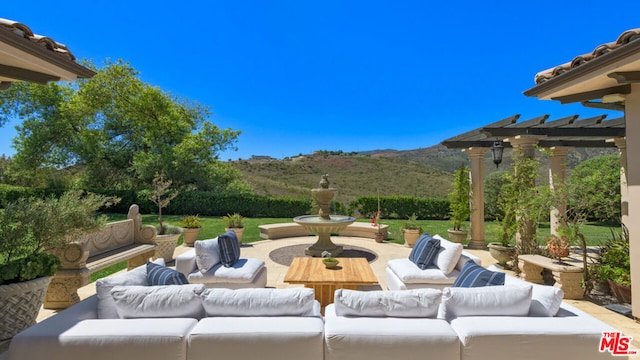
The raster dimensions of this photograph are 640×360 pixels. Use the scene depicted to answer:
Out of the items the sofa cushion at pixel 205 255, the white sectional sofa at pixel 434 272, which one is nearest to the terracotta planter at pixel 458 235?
the white sectional sofa at pixel 434 272

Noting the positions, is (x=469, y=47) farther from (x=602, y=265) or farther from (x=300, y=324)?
(x=300, y=324)

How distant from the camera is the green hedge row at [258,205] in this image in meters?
17.3

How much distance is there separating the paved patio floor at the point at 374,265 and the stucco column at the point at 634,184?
35 centimetres

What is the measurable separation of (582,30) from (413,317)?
594 inches

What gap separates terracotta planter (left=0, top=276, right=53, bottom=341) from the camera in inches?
144

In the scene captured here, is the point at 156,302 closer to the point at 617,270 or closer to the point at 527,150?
the point at 617,270

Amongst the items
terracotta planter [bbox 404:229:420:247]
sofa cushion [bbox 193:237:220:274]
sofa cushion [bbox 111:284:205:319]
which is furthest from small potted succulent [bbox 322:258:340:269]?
terracotta planter [bbox 404:229:420:247]

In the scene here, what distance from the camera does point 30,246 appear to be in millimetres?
4348

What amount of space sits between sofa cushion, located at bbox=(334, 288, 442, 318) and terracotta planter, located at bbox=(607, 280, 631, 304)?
4250 millimetres

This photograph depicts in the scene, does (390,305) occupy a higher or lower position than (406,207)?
lower

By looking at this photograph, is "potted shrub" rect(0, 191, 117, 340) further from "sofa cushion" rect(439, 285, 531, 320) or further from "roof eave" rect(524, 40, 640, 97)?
"roof eave" rect(524, 40, 640, 97)

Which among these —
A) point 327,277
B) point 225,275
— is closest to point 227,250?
point 225,275

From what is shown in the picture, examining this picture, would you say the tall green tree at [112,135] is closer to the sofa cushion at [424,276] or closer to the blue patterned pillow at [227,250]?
the blue patterned pillow at [227,250]

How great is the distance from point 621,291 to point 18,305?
857cm
